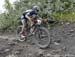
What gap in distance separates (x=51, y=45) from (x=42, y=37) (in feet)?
1.19

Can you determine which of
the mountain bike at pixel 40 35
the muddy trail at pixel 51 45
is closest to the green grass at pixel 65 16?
the muddy trail at pixel 51 45

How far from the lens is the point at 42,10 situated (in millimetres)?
10977

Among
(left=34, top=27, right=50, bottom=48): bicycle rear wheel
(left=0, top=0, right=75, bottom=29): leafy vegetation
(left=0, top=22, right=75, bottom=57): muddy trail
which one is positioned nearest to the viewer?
(left=0, top=22, right=75, bottom=57): muddy trail

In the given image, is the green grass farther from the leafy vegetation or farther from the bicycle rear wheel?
the bicycle rear wheel

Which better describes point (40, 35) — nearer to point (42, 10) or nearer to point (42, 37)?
point (42, 37)

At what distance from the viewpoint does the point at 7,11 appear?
11.4 m

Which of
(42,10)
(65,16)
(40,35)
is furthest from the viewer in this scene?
(42,10)

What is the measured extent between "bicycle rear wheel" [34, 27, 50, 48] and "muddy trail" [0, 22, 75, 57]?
0.15 metres

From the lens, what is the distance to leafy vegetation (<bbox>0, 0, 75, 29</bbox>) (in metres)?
10.8

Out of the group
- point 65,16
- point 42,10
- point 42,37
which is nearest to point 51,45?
point 42,37

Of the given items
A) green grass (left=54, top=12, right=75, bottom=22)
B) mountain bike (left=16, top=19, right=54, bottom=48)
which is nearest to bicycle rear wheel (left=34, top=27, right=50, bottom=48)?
mountain bike (left=16, top=19, right=54, bottom=48)

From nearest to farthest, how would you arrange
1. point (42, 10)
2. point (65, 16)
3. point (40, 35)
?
point (40, 35), point (65, 16), point (42, 10)

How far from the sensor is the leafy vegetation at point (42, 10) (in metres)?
10.8

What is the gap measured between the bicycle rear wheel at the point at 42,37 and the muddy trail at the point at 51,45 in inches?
5.7
